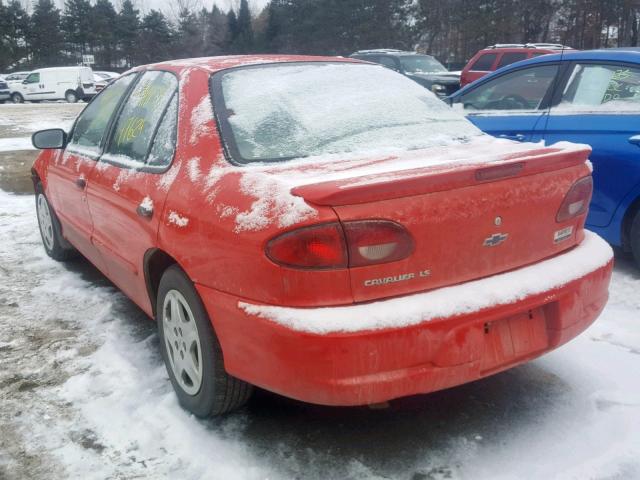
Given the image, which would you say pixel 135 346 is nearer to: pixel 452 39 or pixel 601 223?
pixel 601 223

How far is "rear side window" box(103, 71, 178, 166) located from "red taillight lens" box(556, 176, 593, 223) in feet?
6.04

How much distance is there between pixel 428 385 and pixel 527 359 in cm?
47

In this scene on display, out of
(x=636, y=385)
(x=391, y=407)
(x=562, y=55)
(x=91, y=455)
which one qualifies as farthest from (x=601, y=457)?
(x=562, y=55)

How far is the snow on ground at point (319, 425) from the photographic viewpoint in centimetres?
236

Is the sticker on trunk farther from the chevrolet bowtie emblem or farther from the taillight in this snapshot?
the taillight

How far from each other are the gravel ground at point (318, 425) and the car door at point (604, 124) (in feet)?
3.25

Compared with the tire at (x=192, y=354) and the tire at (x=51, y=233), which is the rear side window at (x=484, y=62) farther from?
the tire at (x=192, y=354)

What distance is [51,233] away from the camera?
4.99m

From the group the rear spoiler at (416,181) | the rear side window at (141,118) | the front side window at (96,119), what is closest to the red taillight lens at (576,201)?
the rear spoiler at (416,181)

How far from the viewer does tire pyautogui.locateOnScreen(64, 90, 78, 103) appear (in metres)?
30.9

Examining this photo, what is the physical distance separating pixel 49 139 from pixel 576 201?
3295 mm

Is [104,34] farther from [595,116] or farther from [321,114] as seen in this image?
[321,114]

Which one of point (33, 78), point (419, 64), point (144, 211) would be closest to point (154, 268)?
point (144, 211)

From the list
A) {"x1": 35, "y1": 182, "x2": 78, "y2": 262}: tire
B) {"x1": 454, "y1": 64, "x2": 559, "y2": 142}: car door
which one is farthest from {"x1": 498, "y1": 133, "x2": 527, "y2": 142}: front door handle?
{"x1": 35, "y1": 182, "x2": 78, "y2": 262}: tire
